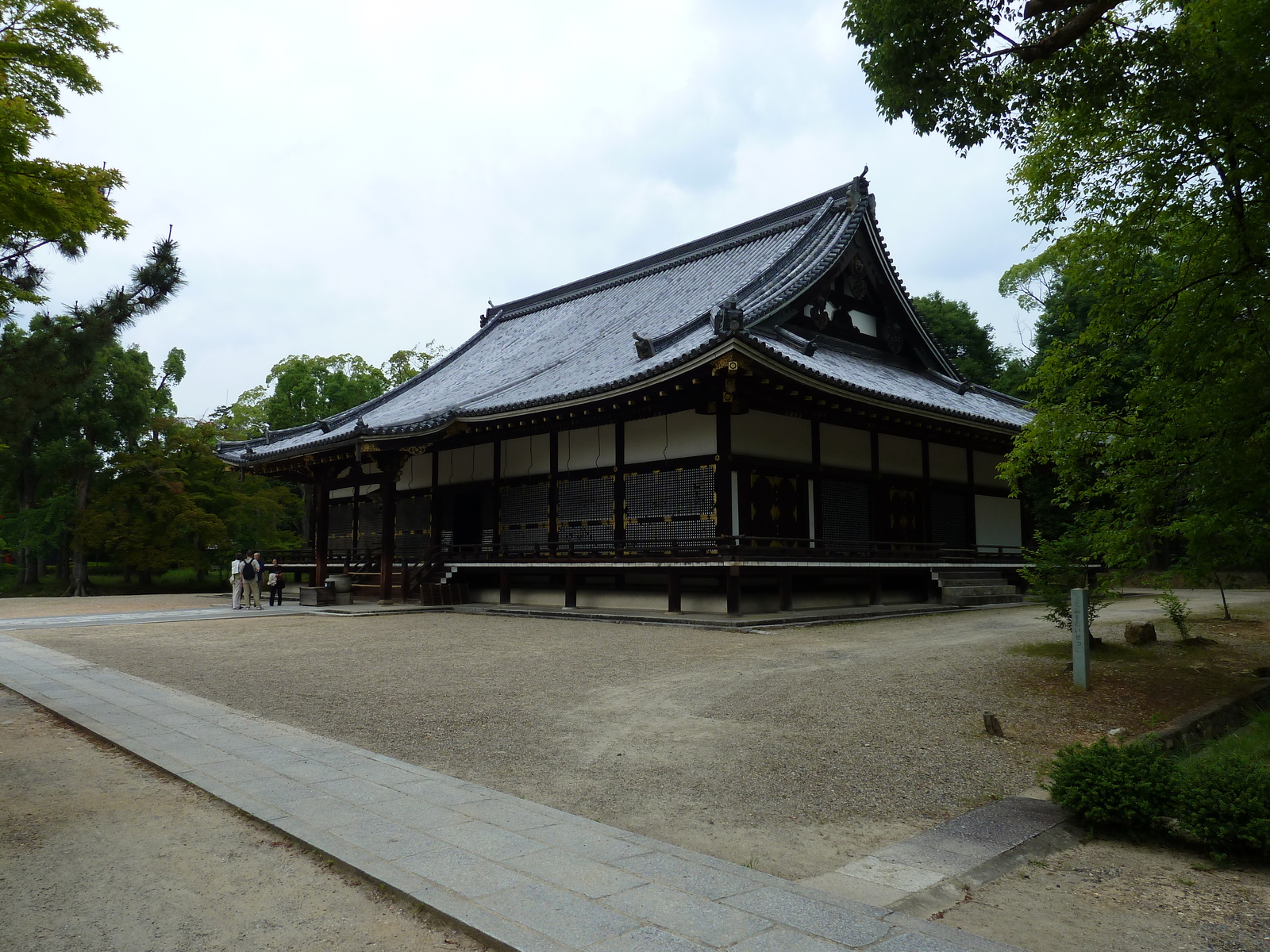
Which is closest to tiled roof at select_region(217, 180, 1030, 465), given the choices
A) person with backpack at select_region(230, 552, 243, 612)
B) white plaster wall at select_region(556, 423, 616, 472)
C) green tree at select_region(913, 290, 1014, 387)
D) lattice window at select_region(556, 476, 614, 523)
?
white plaster wall at select_region(556, 423, 616, 472)

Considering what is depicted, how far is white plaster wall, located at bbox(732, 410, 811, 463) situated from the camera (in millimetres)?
15406

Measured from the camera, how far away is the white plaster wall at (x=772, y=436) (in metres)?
15.4

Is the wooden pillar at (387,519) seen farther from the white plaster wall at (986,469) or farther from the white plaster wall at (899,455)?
the white plaster wall at (986,469)

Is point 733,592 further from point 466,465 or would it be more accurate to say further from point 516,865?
point 516,865

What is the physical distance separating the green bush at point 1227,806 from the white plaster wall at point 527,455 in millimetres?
14962

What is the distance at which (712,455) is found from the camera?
15.1m

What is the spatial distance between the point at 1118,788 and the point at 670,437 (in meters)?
12.0

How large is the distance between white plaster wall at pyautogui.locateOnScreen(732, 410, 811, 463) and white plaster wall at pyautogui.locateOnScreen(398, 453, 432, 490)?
9.68 meters

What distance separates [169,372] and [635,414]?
98.8 feet

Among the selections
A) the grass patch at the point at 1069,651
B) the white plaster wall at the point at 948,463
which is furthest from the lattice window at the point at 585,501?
the grass patch at the point at 1069,651

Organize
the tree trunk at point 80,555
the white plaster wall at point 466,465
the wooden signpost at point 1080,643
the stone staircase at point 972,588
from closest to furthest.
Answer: the wooden signpost at point 1080,643, the stone staircase at point 972,588, the white plaster wall at point 466,465, the tree trunk at point 80,555

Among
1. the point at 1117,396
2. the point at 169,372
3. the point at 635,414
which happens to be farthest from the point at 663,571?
the point at 169,372

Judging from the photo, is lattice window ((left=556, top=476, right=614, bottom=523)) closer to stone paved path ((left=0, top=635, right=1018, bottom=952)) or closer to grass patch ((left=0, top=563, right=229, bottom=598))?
stone paved path ((left=0, top=635, right=1018, bottom=952))

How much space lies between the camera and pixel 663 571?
15.9 m
